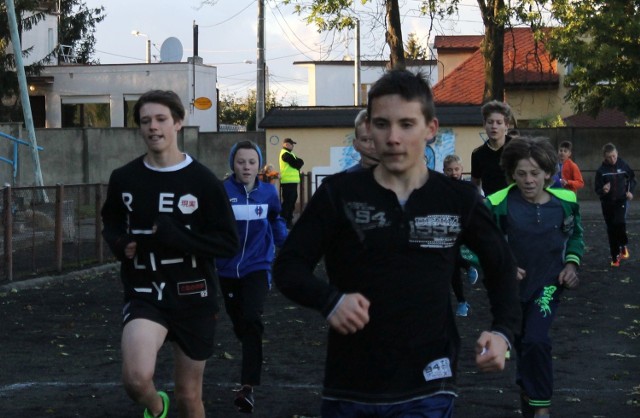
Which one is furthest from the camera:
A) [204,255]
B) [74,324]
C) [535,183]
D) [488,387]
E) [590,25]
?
[590,25]

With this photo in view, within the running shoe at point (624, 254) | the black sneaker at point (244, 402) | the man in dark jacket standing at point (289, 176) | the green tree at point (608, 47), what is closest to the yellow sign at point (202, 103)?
the green tree at point (608, 47)

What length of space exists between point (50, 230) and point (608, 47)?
27343mm

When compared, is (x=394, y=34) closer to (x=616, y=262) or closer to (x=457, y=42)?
(x=616, y=262)

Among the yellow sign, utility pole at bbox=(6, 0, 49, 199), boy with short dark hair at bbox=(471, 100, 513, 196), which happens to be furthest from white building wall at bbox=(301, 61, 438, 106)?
boy with short dark hair at bbox=(471, 100, 513, 196)

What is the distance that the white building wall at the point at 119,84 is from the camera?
50.6 m

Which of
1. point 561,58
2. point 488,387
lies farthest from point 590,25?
point 488,387

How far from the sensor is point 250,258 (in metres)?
8.77

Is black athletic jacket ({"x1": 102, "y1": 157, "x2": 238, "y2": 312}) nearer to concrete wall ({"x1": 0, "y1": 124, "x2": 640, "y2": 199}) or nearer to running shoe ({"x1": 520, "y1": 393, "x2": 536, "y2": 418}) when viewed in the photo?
running shoe ({"x1": 520, "y1": 393, "x2": 536, "y2": 418})

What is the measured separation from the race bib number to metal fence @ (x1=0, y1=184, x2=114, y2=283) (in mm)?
13129

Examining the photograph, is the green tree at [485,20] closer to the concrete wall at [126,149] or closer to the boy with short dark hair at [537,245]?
the concrete wall at [126,149]

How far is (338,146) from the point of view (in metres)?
37.5

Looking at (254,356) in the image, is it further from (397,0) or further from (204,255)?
(397,0)

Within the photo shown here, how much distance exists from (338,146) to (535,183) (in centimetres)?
3009

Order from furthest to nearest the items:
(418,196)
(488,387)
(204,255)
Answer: (488,387)
(204,255)
(418,196)
